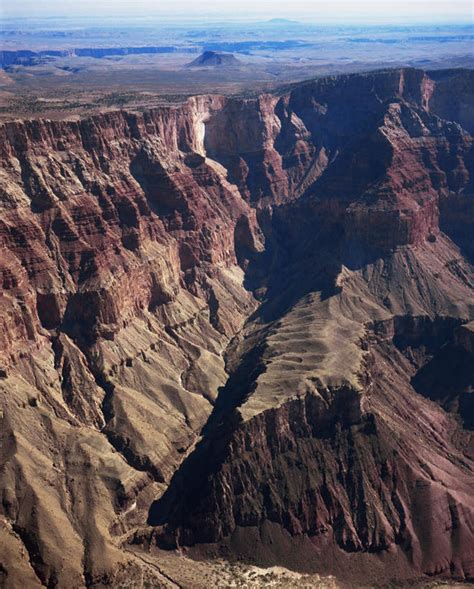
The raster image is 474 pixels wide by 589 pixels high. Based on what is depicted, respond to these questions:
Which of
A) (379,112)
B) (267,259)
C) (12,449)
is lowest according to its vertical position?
(12,449)

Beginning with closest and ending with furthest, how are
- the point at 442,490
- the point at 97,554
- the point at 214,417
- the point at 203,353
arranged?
the point at 97,554 → the point at 442,490 → the point at 214,417 → the point at 203,353

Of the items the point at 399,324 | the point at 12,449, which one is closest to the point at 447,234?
the point at 399,324

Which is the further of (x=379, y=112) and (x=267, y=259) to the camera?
(x=379, y=112)

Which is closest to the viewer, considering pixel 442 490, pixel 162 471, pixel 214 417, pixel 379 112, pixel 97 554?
pixel 97 554

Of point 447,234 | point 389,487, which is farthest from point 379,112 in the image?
point 389,487

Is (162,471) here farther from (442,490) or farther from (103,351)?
(442,490)

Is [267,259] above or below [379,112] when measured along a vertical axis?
below
